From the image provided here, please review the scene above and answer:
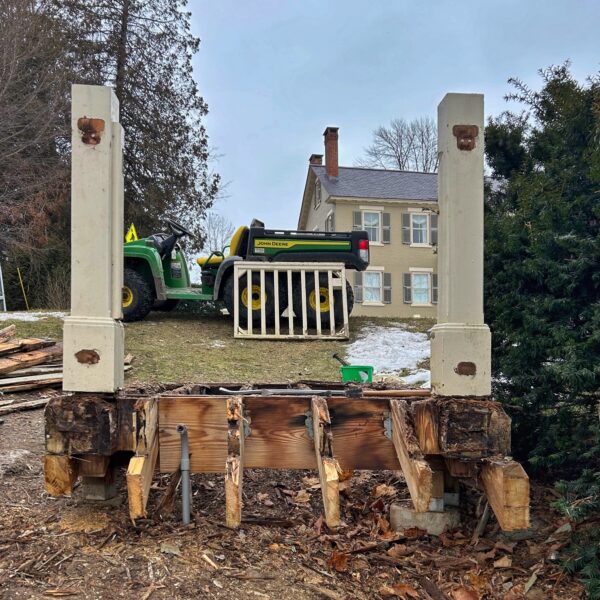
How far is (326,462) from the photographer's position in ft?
7.22

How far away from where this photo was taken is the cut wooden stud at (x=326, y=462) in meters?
2.09

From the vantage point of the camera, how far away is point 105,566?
87.0 inches

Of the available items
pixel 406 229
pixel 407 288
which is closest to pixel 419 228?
pixel 406 229

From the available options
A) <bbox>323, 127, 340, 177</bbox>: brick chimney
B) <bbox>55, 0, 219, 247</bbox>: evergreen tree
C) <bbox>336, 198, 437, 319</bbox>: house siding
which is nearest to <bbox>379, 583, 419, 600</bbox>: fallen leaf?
<bbox>55, 0, 219, 247</bbox>: evergreen tree

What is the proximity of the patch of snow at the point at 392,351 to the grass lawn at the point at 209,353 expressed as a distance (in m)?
0.25

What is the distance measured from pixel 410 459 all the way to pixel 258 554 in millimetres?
777

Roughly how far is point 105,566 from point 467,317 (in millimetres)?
1746

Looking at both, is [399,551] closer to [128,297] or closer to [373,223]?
[128,297]

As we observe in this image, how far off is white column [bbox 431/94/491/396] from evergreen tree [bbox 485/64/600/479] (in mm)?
594

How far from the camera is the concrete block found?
2.77m

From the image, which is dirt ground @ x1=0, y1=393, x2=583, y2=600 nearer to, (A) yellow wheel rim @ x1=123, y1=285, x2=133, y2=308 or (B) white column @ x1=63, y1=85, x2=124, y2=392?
(B) white column @ x1=63, y1=85, x2=124, y2=392

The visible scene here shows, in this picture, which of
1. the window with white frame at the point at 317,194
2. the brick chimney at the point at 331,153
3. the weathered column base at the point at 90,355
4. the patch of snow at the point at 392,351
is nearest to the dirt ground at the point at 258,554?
the weathered column base at the point at 90,355

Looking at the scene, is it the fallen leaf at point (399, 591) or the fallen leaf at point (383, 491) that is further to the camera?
the fallen leaf at point (383, 491)

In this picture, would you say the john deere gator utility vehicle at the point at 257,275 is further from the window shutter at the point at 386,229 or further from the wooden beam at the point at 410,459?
the window shutter at the point at 386,229
